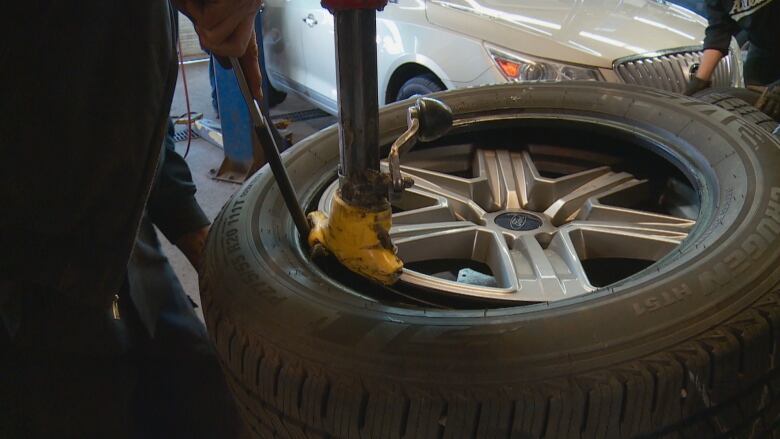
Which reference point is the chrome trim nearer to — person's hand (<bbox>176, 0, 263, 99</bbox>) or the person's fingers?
the person's fingers

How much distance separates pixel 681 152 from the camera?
3.30ft

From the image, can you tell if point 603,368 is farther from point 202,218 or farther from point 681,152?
point 202,218

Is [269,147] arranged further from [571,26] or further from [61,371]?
[571,26]

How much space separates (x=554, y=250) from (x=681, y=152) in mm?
264

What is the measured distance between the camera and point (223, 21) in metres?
0.63

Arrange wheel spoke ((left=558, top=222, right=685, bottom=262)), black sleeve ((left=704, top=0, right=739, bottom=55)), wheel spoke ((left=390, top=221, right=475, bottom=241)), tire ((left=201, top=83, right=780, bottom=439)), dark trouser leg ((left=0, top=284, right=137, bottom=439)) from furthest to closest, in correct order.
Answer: black sleeve ((left=704, top=0, right=739, bottom=55))
wheel spoke ((left=390, top=221, right=475, bottom=241))
wheel spoke ((left=558, top=222, right=685, bottom=262))
dark trouser leg ((left=0, top=284, right=137, bottom=439))
tire ((left=201, top=83, right=780, bottom=439))

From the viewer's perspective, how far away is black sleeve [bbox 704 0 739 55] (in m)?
1.95

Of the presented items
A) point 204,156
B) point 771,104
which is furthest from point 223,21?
point 204,156

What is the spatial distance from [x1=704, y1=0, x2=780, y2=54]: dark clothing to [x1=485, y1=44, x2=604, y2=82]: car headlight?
486mm

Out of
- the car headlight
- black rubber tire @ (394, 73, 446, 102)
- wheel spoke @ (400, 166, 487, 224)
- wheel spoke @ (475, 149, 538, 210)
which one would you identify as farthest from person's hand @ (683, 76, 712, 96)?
wheel spoke @ (400, 166, 487, 224)

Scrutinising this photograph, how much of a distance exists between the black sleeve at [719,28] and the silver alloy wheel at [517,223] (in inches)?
40.4

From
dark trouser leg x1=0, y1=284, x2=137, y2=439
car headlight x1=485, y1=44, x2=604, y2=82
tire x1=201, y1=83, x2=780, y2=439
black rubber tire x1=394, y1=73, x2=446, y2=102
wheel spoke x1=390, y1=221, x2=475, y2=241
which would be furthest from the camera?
black rubber tire x1=394, y1=73, x2=446, y2=102

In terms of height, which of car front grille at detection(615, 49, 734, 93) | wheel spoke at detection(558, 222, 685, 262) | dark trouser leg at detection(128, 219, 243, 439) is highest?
car front grille at detection(615, 49, 734, 93)

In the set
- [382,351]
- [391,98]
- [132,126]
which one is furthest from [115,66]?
[391,98]
